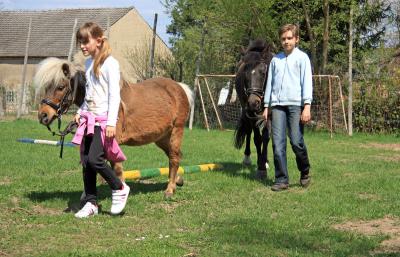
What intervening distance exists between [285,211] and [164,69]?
17665 mm

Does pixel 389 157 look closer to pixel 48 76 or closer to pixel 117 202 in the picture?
pixel 117 202

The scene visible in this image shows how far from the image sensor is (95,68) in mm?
5785

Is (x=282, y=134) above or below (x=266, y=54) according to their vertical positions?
below

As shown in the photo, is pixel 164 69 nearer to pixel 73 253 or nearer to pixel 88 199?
pixel 88 199

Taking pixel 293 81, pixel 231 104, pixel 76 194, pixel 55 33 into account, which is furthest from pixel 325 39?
pixel 55 33

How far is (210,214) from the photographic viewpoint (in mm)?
6199

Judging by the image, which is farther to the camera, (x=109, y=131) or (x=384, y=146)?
(x=384, y=146)

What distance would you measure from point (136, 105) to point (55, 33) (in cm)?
3606

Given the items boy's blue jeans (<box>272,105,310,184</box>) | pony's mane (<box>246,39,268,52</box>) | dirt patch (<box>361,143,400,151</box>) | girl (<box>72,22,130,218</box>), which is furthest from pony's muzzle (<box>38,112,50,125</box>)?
dirt patch (<box>361,143,400,151</box>)

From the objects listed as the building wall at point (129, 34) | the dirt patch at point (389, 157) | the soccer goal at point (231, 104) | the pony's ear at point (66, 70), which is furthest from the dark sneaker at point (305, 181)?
the building wall at point (129, 34)

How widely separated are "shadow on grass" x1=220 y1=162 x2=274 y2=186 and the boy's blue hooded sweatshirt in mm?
1361

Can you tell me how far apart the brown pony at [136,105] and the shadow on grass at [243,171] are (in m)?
1.38

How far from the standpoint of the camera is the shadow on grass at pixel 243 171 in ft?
28.1

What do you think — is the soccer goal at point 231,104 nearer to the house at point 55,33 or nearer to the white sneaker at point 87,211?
the white sneaker at point 87,211
